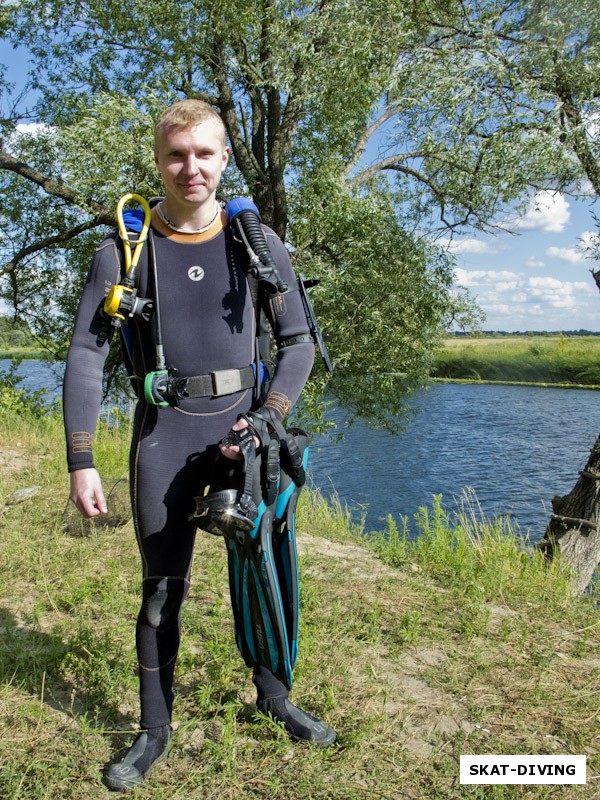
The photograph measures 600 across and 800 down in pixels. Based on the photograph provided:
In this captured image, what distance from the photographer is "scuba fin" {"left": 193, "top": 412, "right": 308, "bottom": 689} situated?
2.21 metres

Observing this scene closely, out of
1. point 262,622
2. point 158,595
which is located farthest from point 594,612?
point 158,595

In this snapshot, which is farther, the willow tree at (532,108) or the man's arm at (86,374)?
the willow tree at (532,108)

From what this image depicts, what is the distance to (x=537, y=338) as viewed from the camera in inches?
1599

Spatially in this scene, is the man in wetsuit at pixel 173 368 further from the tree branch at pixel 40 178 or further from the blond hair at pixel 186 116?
the tree branch at pixel 40 178

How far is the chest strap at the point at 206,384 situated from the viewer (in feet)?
7.72

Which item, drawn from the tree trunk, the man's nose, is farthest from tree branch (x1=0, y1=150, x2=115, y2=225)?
the man's nose

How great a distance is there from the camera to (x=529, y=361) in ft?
129

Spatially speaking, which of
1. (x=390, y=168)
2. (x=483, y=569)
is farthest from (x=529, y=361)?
(x=483, y=569)

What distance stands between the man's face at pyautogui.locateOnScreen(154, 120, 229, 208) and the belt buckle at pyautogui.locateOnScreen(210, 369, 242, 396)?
0.60 m

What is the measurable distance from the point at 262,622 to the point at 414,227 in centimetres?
940

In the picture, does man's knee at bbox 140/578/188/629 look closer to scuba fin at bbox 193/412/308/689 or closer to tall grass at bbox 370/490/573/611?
scuba fin at bbox 193/412/308/689

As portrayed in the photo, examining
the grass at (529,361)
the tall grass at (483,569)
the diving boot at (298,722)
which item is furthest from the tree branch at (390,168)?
the grass at (529,361)

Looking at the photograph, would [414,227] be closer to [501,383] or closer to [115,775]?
[115,775]

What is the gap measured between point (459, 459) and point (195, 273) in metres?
16.4
